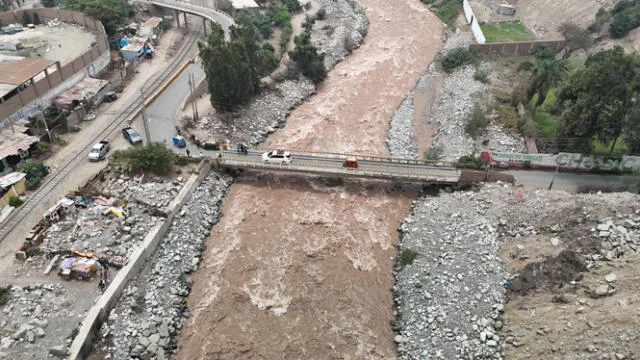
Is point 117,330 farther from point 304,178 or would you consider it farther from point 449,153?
point 449,153

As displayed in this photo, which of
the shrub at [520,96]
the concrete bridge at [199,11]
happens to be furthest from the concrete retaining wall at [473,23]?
the concrete bridge at [199,11]

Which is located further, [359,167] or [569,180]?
[359,167]

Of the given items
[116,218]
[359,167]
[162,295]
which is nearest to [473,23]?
[359,167]

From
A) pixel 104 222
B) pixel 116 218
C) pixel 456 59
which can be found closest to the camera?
pixel 104 222

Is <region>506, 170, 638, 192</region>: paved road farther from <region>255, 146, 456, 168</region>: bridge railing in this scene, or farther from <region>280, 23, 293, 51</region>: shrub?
<region>280, 23, 293, 51</region>: shrub

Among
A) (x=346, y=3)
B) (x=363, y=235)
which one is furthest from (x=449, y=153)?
(x=346, y=3)

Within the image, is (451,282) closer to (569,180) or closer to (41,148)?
(569,180)

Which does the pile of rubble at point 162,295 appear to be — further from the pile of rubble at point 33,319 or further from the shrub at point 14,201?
the shrub at point 14,201

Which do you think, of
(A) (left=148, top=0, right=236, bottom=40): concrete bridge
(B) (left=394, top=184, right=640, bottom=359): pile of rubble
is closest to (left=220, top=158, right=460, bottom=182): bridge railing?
(B) (left=394, top=184, right=640, bottom=359): pile of rubble
